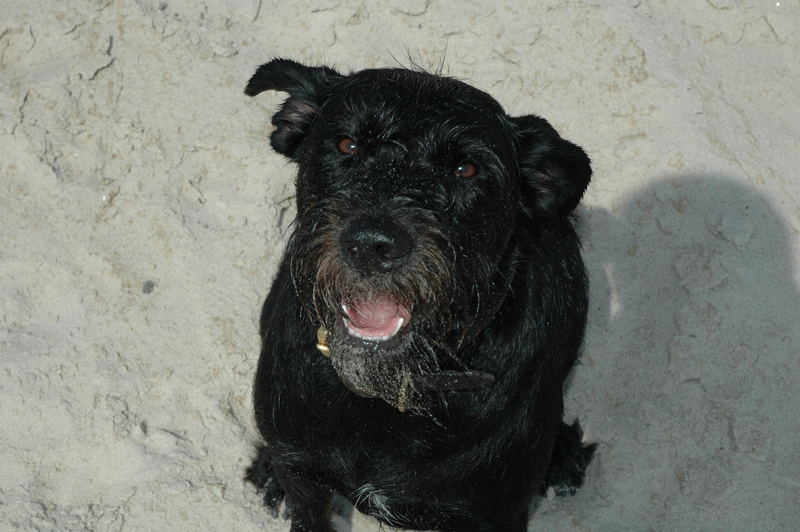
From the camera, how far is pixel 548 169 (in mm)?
3588

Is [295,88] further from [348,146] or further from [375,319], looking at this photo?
[375,319]

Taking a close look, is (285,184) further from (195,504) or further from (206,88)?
(195,504)

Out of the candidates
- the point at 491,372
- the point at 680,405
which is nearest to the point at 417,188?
the point at 491,372

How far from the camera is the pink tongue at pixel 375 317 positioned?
3.24 m

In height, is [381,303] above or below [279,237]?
above

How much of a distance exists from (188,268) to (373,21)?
2044mm

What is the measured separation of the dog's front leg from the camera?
4133 millimetres

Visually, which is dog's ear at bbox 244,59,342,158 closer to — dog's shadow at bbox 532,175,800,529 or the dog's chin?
the dog's chin

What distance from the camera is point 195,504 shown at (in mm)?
4586

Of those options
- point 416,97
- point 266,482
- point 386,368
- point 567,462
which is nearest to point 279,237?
point 266,482

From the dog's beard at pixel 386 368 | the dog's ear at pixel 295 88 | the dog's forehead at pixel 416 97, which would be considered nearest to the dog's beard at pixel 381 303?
the dog's beard at pixel 386 368

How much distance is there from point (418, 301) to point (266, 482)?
2021mm

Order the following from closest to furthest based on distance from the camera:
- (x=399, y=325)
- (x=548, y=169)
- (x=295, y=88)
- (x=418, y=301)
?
(x=418, y=301), (x=399, y=325), (x=548, y=169), (x=295, y=88)

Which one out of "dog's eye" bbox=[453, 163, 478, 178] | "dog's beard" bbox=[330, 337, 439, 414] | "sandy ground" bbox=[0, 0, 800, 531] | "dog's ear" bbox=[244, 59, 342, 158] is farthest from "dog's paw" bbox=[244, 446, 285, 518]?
"dog's eye" bbox=[453, 163, 478, 178]
